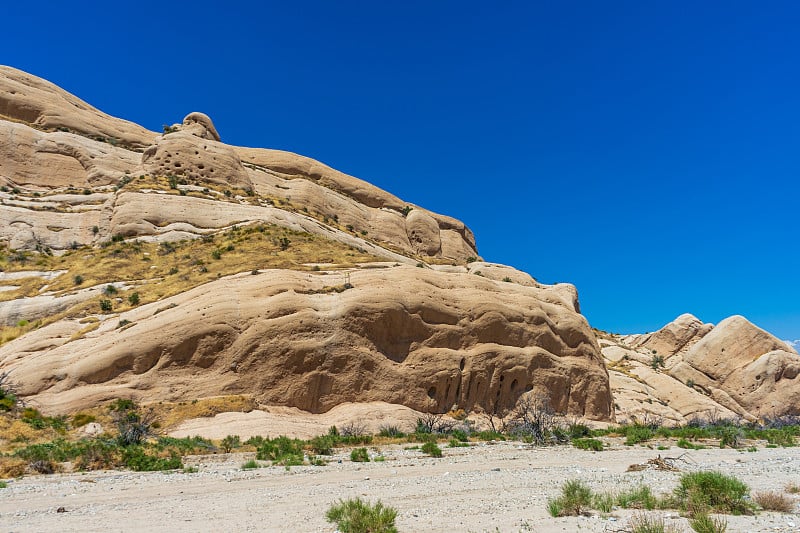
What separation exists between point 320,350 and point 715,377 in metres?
47.1

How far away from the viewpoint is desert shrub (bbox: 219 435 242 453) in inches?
732

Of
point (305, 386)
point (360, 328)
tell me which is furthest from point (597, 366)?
point (305, 386)

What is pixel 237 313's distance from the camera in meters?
25.6

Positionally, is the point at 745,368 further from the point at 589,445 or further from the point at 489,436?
the point at 489,436

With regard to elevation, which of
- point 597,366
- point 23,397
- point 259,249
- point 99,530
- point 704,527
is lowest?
point 99,530

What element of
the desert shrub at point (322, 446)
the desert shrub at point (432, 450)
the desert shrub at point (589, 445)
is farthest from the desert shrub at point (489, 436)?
the desert shrub at point (322, 446)

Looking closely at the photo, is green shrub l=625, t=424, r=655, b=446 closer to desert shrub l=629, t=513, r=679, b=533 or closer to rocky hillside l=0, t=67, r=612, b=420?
rocky hillside l=0, t=67, r=612, b=420

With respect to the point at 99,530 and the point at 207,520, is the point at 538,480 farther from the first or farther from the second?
the point at 99,530

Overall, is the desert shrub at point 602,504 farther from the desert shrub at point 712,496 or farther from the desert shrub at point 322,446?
the desert shrub at point 322,446

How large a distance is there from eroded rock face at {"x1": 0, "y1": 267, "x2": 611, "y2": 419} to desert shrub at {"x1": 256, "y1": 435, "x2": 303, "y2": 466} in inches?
187

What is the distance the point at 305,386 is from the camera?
81.3ft

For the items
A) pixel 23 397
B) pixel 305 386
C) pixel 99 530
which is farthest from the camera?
pixel 305 386

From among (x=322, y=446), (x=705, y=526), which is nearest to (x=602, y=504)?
(x=705, y=526)

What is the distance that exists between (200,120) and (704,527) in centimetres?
6505
